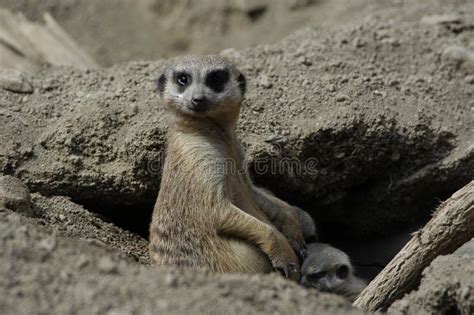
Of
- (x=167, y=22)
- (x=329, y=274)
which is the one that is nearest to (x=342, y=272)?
(x=329, y=274)

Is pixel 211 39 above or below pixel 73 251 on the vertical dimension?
above

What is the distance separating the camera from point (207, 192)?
13.2ft

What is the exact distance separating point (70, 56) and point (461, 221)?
12.7 feet

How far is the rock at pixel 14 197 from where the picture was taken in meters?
3.93

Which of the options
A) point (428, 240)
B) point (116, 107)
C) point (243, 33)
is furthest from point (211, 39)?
point (428, 240)

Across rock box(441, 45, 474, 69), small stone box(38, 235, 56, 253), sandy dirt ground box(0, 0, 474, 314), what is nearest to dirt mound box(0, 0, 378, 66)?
sandy dirt ground box(0, 0, 474, 314)

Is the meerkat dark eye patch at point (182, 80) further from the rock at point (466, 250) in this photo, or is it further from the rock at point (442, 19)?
the rock at point (442, 19)

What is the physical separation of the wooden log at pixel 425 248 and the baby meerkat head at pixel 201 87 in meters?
1.27

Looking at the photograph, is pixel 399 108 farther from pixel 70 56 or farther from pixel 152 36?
pixel 152 36

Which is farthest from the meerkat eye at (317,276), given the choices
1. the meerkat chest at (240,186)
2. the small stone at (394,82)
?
the small stone at (394,82)

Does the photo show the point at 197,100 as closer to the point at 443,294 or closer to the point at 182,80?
the point at 182,80

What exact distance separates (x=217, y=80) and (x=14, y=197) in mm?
1264

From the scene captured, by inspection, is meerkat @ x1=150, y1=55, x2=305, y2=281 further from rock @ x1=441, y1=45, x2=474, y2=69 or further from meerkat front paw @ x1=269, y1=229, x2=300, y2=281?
rock @ x1=441, y1=45, x2=474, y2=69

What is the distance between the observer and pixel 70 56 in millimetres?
6402
